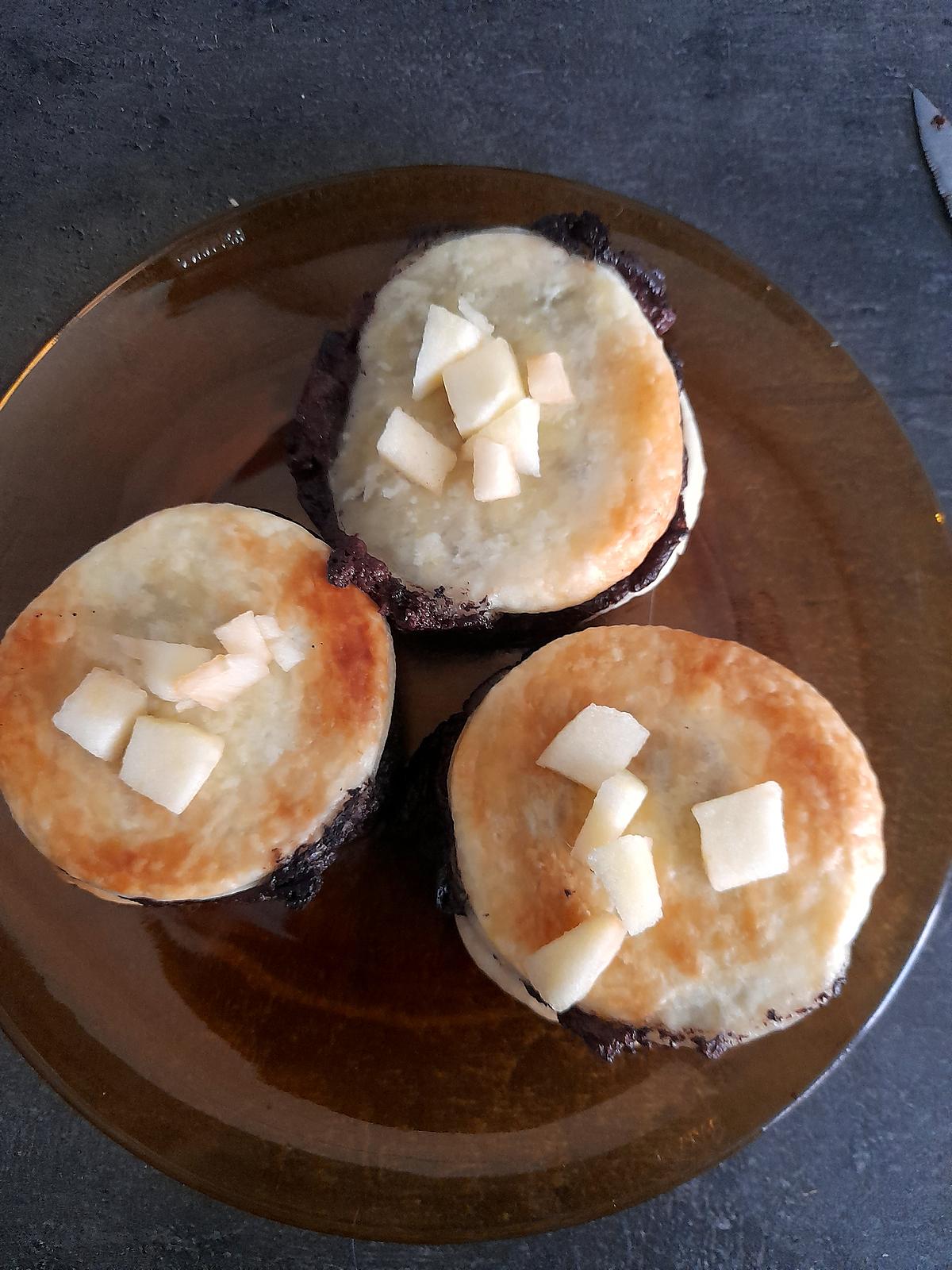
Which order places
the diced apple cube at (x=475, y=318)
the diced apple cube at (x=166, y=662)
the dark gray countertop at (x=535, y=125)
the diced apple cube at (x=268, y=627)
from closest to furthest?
the diced apple cube at (x=166, y=662)
the diced apple cube at (x=268, y=627)
the diced apple cube at (x=475, y=318)
the dark gray countertop at (x=535, y=125)

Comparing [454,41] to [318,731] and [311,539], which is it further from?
[318,731]

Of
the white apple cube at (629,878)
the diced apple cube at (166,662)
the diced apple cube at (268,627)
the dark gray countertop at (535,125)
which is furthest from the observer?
the dark gray countertop at (535,125)

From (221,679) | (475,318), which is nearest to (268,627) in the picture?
(221,679)

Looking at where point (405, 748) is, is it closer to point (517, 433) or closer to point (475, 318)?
point (517, 433)

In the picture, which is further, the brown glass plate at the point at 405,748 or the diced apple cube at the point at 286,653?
the brown glass plate at the point at 405,748

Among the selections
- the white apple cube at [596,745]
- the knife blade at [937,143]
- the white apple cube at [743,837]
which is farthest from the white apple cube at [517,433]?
the knife blade at [937,143]

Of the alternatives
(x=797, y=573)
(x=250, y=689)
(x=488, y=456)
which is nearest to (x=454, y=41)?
(x=488, y=456)

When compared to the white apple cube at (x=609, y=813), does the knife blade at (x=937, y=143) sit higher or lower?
higher

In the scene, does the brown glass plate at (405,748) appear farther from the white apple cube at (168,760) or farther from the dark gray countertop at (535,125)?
the dark gray countertop at (535,125)
